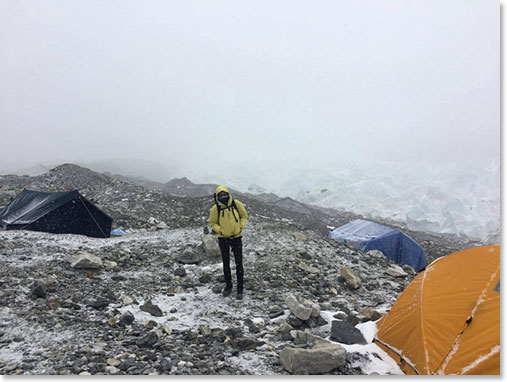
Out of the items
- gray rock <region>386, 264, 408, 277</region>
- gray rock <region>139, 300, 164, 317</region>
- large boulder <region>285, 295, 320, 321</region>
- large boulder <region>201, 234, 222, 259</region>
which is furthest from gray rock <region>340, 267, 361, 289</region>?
gray rock <region>139, 300, 164, 317</region>

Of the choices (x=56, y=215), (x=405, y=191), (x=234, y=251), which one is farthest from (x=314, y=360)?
(x=405, y=191)

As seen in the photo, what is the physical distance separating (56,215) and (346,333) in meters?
7.83

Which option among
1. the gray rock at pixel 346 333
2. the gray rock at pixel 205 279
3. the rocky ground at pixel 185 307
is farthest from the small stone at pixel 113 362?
the gray rock at pixel 205 279

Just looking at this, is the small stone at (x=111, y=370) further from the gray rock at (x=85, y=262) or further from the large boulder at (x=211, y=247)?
the large boulder at (x=211, y=247)

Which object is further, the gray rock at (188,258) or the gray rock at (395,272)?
the gray rock at (395,272)

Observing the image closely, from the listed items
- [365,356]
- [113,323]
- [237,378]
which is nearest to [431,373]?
[365,356]

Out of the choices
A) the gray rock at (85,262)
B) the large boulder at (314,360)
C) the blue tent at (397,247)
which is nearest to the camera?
the large boulder at (314,360)

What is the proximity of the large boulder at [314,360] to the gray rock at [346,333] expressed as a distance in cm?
58

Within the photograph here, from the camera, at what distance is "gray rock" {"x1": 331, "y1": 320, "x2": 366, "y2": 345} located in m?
3.16

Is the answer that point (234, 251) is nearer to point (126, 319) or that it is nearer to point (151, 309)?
point (151, 309)

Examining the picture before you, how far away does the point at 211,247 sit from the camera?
246 inches

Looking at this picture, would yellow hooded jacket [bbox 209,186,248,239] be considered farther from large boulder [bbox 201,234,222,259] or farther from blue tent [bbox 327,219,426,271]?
blue tent [bbox 327,219,426,271]

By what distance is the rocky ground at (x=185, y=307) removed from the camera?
2.63 metres

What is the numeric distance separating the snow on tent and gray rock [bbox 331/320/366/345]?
7475 mm
